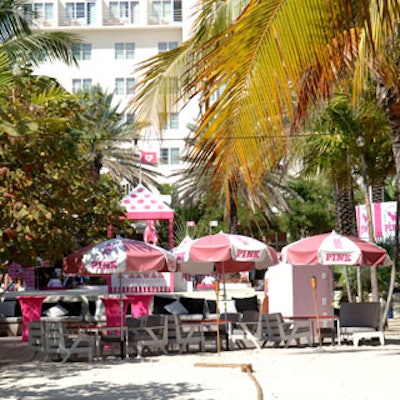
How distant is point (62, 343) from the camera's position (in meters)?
16.7

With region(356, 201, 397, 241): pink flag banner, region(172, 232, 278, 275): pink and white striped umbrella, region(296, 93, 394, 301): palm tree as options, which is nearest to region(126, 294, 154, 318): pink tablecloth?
region(172, 232, 278, 275): pink and white striped umbrella

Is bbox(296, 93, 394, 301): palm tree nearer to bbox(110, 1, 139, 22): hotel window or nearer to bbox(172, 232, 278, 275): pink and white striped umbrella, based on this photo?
bbox(172, 232, 278, 275): pink and white striped umbrella

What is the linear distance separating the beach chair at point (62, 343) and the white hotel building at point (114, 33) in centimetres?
6101

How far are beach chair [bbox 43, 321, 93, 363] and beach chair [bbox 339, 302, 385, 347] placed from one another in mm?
5343

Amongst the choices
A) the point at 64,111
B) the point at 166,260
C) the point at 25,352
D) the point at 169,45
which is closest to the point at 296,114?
the point at 166,260

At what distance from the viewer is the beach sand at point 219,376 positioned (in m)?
11.7

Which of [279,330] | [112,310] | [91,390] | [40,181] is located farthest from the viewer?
[112,310]

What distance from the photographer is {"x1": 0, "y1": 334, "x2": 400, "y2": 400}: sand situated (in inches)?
460

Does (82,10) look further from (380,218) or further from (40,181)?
(40,181)

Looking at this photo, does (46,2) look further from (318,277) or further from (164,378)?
(164,378)

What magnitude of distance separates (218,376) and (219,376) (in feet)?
0.05

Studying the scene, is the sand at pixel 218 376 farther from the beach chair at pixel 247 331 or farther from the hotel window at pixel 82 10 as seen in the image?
the hotel window at pixel 82 10

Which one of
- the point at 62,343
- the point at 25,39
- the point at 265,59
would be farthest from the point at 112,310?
the point at 265,59

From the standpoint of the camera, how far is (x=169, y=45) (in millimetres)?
79125
